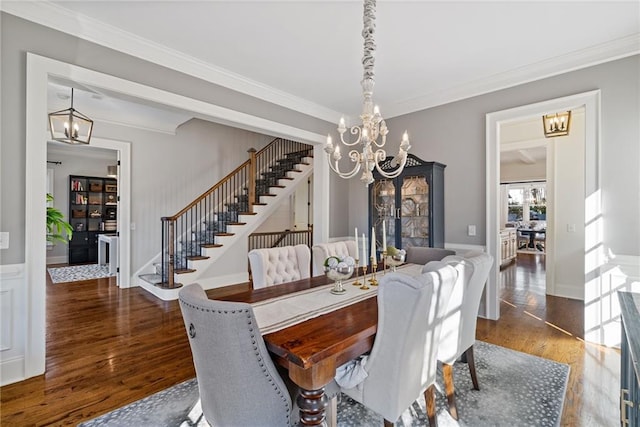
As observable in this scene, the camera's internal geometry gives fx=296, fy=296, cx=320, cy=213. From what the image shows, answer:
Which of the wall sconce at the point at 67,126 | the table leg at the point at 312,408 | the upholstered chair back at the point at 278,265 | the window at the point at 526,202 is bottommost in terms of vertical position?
the table leg at the point at 312,408

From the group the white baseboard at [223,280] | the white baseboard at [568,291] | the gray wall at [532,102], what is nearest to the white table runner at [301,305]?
the gray wall at [532,102]

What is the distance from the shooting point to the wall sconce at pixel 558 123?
3873mm

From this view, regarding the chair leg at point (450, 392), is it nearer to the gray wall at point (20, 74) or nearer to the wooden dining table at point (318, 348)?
the wooden dining table at point (318, 348)

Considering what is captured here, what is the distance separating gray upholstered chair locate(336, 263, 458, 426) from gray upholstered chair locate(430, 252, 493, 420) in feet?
0.74

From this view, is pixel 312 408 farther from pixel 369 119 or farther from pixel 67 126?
pixel 67 126

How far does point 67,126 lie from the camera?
3076mm

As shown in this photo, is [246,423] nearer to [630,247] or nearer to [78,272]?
[630,247]

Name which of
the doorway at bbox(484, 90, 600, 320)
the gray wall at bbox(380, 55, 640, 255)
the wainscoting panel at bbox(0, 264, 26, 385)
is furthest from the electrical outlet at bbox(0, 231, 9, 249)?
the doorway at bbox(484, 90, 600, 320)

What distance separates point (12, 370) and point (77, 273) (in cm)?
473

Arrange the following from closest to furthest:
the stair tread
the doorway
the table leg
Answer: the table leg < the doorway < the stair tread

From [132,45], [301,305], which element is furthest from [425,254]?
[132,45]

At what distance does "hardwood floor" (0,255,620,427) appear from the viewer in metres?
Answer: 1.97

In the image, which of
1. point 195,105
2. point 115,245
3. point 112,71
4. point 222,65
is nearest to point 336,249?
point 195,105

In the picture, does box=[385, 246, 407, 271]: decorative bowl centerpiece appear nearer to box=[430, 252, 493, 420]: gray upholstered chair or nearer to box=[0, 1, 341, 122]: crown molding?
box=[430, 252, 493, 420]: gray upholstered chair
